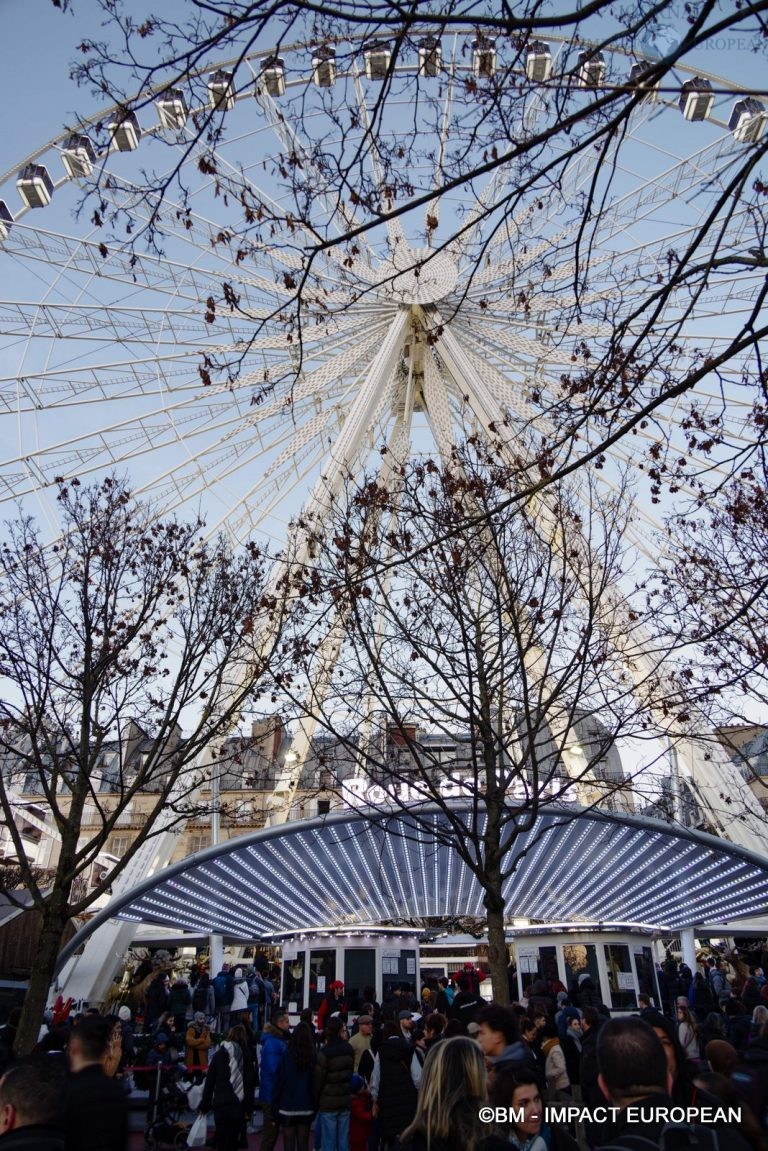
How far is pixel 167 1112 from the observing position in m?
9.41

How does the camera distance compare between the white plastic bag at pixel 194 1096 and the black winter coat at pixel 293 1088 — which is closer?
the black winter coat at pixel 293 1088

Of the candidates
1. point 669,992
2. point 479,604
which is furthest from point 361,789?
point 669,992

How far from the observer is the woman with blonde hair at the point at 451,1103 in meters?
3.13

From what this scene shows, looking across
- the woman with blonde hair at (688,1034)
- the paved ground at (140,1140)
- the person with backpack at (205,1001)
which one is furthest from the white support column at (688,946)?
the paved ground at (140,1140)

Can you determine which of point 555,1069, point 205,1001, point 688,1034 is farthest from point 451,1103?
point 205,1001

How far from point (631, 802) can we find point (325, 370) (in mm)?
11512

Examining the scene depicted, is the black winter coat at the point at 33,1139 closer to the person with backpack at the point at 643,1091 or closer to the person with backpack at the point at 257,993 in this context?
the person with backpack at the point at 643,1091

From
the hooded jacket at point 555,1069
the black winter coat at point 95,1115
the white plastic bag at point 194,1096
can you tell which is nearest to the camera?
the black winter coat at point 95,1115

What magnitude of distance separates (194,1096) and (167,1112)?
83 centimetres

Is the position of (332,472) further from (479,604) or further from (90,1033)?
(90,1033)

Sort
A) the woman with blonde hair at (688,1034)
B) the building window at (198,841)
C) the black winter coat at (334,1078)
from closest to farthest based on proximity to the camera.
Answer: the black winter coat at (334,1078)
the woman with blonde hair at (688,1034)
the building window at (198,841)

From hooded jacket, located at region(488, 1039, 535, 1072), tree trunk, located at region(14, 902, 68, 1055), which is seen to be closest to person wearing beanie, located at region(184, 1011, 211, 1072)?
tree trunk, located at region(14, 902, 68, 1055)

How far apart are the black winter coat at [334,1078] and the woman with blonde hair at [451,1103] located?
15.6 ft

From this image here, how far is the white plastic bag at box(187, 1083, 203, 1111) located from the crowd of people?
0.12 feet
